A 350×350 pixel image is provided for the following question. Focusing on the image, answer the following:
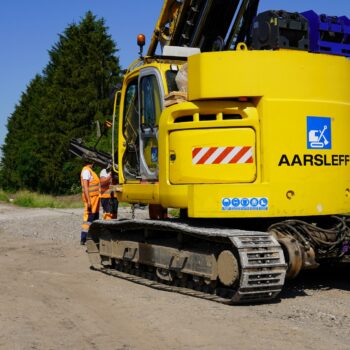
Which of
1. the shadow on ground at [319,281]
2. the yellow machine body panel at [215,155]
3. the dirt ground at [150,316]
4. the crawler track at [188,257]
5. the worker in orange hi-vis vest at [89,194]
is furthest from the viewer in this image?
the worker in orange hi-vis vest at [89,194]

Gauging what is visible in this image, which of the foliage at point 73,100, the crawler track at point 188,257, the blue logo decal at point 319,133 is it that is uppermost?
the foliage at point 73,100

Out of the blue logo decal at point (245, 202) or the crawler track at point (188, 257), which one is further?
the blue logo decal at point (245, 202)

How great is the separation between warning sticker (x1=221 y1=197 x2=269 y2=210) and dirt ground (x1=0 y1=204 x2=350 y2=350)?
3.28 ft

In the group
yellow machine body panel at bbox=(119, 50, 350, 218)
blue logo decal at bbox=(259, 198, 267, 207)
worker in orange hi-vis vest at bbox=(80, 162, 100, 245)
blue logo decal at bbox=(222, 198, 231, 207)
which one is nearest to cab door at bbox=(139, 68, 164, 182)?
yellow machine body panel at bbox=(119, 50, 350, 218)

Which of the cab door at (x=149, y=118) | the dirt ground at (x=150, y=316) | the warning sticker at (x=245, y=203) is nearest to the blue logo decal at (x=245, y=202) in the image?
the warning sticker at (x=245, y=203)

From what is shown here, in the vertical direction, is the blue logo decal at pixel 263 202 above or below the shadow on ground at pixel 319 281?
above

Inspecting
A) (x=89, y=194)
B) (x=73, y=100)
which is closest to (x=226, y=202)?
(x=89, y=194)

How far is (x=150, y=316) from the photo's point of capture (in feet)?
20.4

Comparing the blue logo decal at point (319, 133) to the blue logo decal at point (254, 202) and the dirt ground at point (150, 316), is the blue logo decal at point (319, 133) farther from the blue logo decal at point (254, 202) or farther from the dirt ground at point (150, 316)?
the dirt ground at point (150, 316)

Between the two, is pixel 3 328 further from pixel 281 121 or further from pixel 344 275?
pixel 344 275

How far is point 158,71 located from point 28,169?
44361 mm

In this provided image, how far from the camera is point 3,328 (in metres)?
5.75

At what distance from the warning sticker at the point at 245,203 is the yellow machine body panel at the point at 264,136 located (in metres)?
0.01

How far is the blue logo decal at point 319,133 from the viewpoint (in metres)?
7.15
